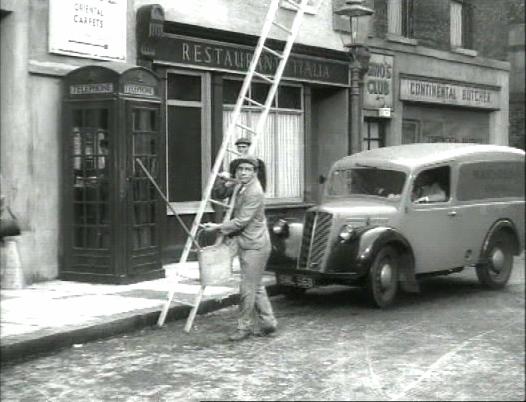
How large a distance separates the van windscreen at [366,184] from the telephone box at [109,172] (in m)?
4.75

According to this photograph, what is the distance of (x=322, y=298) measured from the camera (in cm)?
872

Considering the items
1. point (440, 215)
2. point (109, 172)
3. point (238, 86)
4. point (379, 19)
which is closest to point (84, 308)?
point (109, 172)

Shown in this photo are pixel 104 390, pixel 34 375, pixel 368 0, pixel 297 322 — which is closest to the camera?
pixel 368 0

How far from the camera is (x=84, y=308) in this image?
7797mm

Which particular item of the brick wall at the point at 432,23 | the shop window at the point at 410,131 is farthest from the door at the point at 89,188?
the brick wall at the point at 432,23

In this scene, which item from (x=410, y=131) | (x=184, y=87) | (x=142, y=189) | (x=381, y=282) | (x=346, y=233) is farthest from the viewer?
(x=184, y=87)

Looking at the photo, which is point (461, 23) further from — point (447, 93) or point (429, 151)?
point (429, 151)

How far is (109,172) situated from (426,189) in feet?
23.2

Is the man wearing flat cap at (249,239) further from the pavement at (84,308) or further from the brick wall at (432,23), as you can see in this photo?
the brick wall at (432,23)

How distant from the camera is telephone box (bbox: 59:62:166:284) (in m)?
9.42

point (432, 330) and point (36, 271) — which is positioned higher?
point (432, 330)

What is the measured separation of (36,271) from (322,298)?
3.46 meters

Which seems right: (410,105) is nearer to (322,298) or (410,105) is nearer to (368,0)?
(368,0)

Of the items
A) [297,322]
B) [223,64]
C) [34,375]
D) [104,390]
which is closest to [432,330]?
[104,390]
